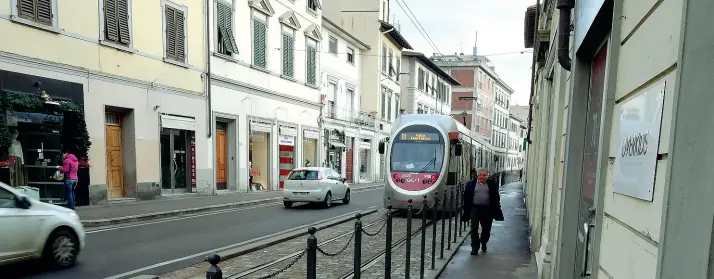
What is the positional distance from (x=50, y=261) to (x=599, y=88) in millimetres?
7855

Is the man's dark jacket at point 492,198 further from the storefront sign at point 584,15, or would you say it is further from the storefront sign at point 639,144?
the storefront sign at point 639,144

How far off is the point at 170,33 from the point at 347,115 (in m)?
17.2

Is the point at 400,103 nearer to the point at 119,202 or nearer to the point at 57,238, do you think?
the point at 119,202

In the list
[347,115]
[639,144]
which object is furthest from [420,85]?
[639,144]

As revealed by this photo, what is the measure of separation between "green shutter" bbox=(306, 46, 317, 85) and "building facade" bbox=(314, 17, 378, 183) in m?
1.36

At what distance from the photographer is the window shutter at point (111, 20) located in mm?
13992

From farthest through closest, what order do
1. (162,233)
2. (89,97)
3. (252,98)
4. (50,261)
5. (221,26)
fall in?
(252,98)
(221,26)
(89,97)
(162,233)
(50,261)

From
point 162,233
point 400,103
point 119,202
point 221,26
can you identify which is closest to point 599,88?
point 162,233

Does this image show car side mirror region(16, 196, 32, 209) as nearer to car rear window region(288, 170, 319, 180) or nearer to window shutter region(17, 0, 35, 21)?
window shutter region(17, 0, 35, 21)

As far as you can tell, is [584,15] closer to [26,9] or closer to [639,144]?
[639,144]

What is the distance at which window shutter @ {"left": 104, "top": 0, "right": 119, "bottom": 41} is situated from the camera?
14.0 m

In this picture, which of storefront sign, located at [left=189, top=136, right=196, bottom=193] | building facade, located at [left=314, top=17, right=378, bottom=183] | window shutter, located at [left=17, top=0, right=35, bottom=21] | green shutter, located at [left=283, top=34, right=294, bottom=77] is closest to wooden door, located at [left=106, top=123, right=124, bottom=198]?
storefront sign, located at [left=189, top=136, right=196, bottom=193]

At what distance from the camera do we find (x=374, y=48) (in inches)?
1421

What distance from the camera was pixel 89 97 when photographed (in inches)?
531
